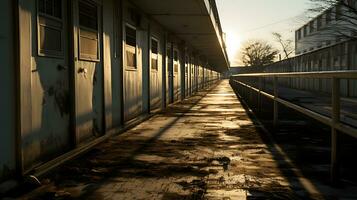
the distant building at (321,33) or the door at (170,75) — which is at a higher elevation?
the distant building at (321,33)

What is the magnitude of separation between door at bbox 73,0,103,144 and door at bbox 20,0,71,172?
1.19 ft

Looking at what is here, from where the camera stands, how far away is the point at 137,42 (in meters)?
11.9

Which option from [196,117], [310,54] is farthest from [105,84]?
[310,54]

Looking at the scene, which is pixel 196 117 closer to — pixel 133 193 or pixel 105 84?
pixel 105 84

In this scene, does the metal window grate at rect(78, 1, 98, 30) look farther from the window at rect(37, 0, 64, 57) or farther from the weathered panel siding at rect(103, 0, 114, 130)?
the window at rect(37, 0, 64, 57)

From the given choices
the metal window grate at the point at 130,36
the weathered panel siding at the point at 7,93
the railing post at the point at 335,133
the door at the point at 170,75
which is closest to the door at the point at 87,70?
the weathered panel siding at the point at 7,93

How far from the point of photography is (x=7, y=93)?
4684 millimetres

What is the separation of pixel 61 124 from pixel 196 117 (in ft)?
22.5

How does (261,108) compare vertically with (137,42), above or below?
below

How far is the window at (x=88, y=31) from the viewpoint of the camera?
706cm

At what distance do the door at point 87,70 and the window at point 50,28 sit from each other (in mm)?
466

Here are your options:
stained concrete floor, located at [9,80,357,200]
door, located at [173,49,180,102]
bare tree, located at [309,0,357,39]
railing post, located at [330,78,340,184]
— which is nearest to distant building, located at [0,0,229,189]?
stained concrete floor, located at [9,80,357,200]

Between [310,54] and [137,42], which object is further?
[310,54]

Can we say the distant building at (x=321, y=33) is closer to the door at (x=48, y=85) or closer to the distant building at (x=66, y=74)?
the distant building at (x=66, y=74)
